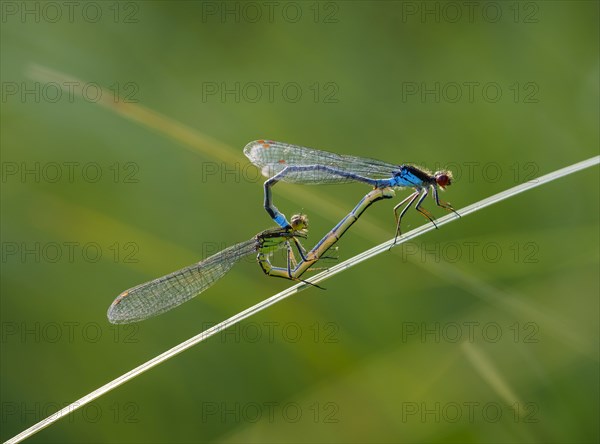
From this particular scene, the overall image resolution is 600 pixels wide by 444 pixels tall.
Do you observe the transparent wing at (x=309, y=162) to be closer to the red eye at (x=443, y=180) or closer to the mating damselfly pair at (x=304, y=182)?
the mating damselfly pair at (x=304, y=182)

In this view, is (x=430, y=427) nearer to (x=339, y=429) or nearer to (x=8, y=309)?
(x=339, y=429)

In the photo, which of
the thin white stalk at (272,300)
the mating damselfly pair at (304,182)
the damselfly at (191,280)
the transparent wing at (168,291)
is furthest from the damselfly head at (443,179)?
the transparent wing at (168,291)

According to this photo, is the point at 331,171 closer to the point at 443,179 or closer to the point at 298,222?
the point at 298,222

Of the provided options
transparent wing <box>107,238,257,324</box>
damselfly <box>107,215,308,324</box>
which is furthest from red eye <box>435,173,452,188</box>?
transparent wing <box>107,238,257,324</box>

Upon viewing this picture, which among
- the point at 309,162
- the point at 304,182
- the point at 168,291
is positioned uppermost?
the point at 309,162

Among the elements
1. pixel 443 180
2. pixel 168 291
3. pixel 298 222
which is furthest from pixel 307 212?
pixel 168 291

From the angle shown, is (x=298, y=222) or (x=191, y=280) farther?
(x=298, y=222)

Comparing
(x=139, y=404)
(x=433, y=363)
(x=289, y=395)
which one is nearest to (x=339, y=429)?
(x=289, y=395)
